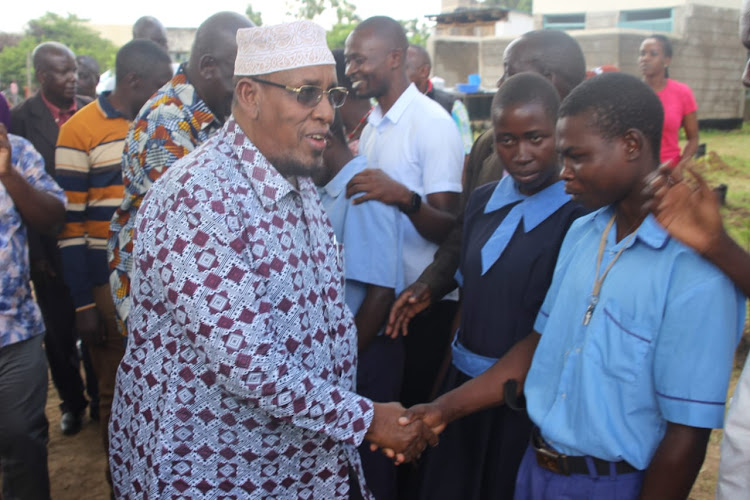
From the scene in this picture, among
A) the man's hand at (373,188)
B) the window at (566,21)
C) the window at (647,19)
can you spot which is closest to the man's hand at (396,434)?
the man's hand at (373,188)

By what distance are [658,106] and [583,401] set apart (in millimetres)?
868

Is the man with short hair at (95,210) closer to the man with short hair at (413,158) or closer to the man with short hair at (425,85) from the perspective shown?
the man with short hair at (413,158)

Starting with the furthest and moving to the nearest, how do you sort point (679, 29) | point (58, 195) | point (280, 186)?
1. point (679, 29)
2. point (58, 195)
3. point (280, 186)

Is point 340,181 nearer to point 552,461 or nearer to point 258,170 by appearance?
point 258,170

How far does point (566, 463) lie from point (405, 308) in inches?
45.6

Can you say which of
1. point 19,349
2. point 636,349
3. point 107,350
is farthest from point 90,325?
point 636,349

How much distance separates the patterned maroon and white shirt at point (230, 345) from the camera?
187cm

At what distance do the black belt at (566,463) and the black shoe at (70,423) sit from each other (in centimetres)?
375

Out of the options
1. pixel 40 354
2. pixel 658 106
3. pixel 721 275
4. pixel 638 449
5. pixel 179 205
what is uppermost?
pixel 658 106

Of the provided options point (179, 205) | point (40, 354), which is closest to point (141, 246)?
point (179, 205)

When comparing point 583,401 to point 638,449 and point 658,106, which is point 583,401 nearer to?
point 638,449

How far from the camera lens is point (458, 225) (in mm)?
3062

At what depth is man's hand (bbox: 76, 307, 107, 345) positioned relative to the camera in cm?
348

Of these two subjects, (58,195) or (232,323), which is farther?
(58,195)
